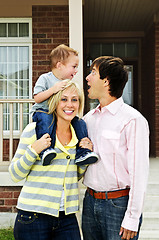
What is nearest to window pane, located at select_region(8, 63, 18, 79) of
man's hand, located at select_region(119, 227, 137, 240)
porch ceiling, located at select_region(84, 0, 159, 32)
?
porch ceiling, located at select_region(84, 0, 159, 32)

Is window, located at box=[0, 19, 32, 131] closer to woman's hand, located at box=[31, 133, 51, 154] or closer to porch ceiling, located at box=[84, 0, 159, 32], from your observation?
porch ceiling, located at box=[84, 0, 159, 32]

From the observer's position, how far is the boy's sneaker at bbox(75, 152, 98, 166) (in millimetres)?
2030

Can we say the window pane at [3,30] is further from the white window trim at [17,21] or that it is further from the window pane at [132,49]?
the window pane at [132,49]

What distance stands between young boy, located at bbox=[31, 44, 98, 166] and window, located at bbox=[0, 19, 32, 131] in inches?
143

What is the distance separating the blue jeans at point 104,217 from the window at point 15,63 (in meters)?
4.56

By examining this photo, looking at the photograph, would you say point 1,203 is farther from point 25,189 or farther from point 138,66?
point 138,66

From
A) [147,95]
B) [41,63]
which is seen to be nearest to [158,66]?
[147,95]

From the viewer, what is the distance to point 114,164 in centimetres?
205

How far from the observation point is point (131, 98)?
28.2 ft

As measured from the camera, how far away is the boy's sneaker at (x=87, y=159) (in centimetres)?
203

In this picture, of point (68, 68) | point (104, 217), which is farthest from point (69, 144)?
point (68, 68)

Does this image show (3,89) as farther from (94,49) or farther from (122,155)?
(122,155)

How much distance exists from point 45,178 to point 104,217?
1.37 ft

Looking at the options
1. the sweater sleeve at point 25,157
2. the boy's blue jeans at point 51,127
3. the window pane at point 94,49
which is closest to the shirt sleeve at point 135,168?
the boy's blue jeans at point 51,127
